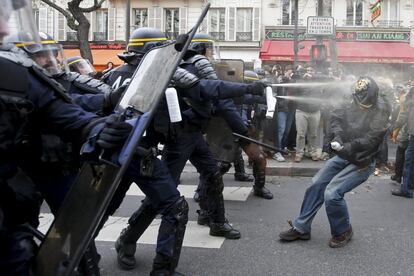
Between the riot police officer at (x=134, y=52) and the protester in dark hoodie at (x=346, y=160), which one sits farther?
the protester in dark hoodie at (x=346, y=160)

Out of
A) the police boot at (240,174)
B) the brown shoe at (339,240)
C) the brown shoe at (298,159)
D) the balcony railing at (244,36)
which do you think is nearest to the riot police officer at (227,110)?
the police boot at (240,174)

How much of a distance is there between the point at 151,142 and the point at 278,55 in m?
24.5

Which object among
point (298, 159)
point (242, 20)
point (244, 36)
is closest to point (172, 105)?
point (298, 159)

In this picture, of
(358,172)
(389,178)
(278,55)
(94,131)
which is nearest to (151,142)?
(94,131)

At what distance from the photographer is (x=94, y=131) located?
2.17m

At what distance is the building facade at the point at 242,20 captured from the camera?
28.9 meters

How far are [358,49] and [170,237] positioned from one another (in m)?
26.0

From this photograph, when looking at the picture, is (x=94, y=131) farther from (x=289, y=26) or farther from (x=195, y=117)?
(x=289, y=26)

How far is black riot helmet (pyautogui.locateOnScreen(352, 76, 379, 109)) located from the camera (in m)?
4.70

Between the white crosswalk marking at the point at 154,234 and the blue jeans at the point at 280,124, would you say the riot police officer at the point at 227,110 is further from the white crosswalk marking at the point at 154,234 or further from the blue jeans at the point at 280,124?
the blue jeans at the point at 280,124

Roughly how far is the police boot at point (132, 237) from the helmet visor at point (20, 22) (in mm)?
1959

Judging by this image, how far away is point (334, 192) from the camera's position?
4.62 meters

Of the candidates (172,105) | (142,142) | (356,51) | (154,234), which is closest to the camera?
(172,105)

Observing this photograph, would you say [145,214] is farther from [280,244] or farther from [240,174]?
[240,174]
